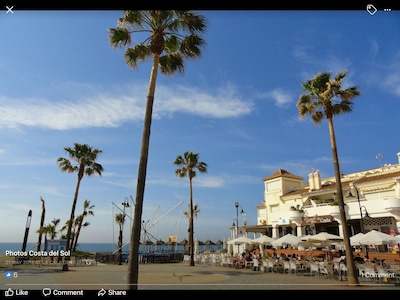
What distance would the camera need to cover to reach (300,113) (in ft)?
54.6

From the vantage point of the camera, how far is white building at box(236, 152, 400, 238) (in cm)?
2342

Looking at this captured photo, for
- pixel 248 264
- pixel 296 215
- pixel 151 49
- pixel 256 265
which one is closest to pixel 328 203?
pixel 296 215

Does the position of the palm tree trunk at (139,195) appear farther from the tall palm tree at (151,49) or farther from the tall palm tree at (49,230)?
the tall palm tree at (49,230)

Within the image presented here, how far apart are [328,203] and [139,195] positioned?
81.4 feet

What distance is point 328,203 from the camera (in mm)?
28297

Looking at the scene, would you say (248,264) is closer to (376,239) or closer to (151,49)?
(376,239)

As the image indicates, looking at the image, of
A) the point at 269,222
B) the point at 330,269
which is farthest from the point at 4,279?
the point at 269,222

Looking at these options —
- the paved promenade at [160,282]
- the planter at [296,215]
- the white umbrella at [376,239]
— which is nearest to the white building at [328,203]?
the planter at [296,215]

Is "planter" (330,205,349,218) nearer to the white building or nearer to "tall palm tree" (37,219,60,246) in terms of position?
the white building
